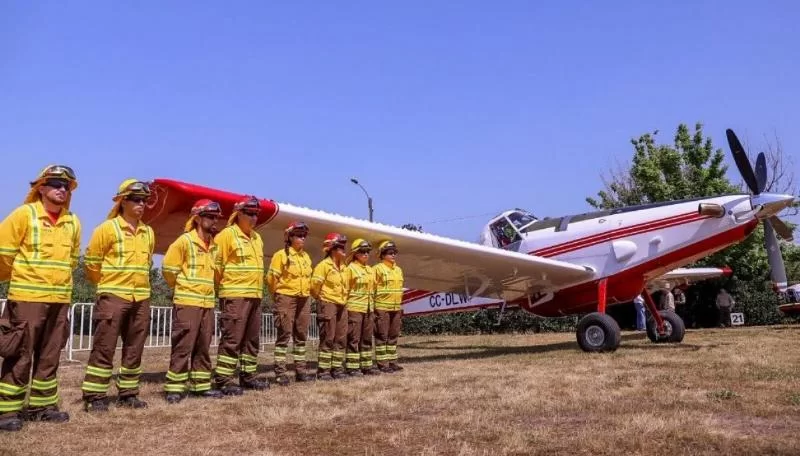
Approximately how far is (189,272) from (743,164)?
9.35 m

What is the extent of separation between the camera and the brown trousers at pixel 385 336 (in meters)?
8.45

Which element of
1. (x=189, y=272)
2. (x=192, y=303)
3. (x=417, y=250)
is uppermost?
(x=417, y=250)

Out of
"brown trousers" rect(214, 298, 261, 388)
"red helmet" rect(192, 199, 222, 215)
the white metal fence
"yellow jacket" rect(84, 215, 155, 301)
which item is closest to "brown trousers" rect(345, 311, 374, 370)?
"brown trousers" rect(214, 298, 261, 388)

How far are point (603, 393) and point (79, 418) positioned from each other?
13.9 ft

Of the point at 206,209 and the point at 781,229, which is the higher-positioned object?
the point at 781,229

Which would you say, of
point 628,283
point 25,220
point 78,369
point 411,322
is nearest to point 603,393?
point 25,220

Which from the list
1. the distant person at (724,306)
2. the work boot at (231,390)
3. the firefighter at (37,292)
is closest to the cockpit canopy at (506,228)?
the work boot at (231,390)

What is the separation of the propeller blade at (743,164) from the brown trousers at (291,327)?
7.89 m

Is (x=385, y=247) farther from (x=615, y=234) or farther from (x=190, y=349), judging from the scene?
(x=615, y=234)

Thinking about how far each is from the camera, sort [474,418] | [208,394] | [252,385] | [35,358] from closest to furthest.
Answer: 1. [474,418]
2. [35,358]
3. [208,394]
4. [252,385]

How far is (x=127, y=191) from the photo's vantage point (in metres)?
5.44

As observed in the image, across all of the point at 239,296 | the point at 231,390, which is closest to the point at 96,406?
the point at 231,390

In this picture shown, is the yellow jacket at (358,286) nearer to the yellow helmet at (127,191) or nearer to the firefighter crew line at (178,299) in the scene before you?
the firefighter crew line at (178,299)

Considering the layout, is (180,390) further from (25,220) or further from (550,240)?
(550,240)
